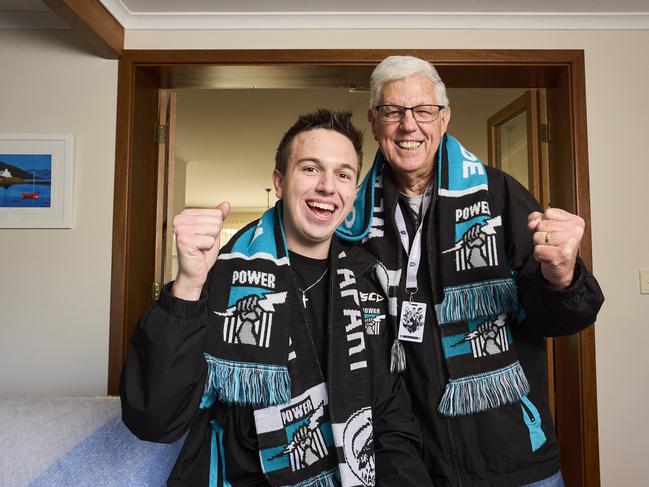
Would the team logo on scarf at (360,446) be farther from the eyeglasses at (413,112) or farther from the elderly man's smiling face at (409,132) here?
the eyeglasses at (413,112)

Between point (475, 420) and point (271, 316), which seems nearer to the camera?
point (271, 316)

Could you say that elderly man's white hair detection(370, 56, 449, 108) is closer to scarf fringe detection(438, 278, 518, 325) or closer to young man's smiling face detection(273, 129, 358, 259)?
young man's smiling face detection(273, 129, 358, 259)

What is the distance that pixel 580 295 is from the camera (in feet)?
4.08

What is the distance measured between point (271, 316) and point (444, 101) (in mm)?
765

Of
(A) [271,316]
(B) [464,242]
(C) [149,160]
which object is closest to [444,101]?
(B) [464,242]

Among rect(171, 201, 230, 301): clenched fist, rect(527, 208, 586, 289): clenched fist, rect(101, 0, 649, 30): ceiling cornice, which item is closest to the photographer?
rect(171, 201, 230, 301): clenched fist

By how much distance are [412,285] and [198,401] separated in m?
0.62

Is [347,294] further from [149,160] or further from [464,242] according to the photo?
[149,160]

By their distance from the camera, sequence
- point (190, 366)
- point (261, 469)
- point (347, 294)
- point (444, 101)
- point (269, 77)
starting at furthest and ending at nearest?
point (269, 77)
point (444, 101)
point (347, 294)
point (261, 469)
point (190, 366)

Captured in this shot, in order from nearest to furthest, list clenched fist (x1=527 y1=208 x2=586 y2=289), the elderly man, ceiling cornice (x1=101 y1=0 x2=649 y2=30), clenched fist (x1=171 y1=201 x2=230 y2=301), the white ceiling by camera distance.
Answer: clenched fist (x1=171 y1=201 x2=230 y2=301) → clenched fist (x1=527 y1=208 x2=586 y2=289) → the elderly man → the white ceiling → ceiling cornice (x1=101 y1=0 x2=649 y2=30)

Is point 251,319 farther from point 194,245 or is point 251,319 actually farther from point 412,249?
point 412,249

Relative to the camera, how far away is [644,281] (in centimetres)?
299

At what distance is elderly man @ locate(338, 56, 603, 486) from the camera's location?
136 cm

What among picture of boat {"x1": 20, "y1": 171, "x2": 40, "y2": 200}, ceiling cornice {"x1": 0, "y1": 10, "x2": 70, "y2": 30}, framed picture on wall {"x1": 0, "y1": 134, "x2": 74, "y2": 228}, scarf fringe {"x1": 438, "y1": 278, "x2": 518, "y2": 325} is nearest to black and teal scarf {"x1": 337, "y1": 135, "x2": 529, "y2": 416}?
scarf fringe {"x1": 438, "y1": 278, "x2": 518, "y2": 325}
